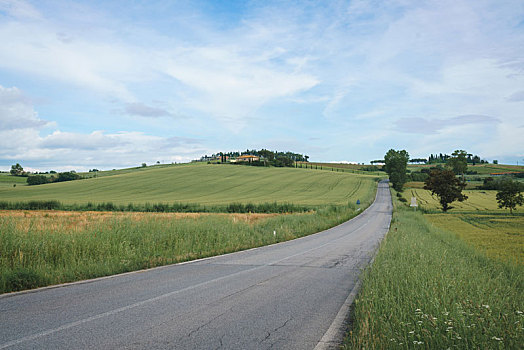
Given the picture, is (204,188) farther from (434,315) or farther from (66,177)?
(434,315)

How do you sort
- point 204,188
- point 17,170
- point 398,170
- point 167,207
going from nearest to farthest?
1. point 167,207
2. point 204,188
3. point 398,170
4. point 17,170

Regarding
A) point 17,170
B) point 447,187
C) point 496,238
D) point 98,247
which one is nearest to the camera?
point 98,247

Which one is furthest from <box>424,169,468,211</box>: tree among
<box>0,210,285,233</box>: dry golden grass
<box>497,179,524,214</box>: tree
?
<box>0,210,285,233</box>: dry golden grass

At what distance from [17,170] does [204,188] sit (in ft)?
321

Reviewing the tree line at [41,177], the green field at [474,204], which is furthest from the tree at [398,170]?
the tree line at [41,177]

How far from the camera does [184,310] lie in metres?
6.18

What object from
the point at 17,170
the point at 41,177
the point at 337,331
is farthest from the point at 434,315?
the point at 17,170

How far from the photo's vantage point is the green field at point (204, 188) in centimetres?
7156

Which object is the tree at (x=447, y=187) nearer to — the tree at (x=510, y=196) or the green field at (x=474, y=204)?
the green field at (x=474, y=204)

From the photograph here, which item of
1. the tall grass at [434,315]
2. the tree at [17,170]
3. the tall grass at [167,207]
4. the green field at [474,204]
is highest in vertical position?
the tree at [17,170]

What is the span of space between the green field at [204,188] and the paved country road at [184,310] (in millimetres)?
57868

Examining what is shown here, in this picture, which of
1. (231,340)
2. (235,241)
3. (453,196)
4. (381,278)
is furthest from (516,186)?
(231,340)

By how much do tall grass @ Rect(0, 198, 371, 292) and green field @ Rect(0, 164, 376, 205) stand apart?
170 feet

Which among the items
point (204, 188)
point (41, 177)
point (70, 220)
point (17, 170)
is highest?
point (17, 170)
